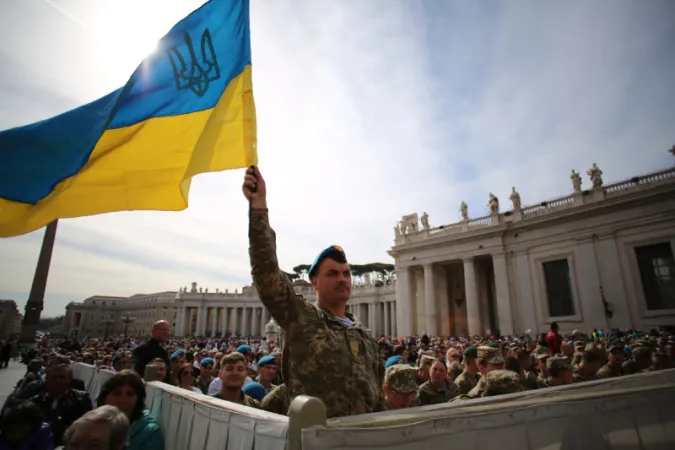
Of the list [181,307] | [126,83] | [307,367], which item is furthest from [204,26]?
[181,307]

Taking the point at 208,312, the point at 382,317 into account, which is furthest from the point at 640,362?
the point at 208,312

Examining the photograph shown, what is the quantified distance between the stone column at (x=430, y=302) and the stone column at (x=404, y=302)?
1.58m

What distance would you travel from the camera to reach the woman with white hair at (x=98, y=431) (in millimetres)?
2163

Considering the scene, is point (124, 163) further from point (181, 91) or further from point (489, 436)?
point (489, 436)

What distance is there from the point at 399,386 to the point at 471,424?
5.79ft

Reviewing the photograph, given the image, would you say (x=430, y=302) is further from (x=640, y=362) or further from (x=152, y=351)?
(x=152, y=351)

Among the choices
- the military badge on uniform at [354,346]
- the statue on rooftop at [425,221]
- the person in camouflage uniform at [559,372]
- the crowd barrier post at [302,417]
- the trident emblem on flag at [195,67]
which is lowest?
the person in camouflage uniform at [559,372]

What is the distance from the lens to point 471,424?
5.21ft

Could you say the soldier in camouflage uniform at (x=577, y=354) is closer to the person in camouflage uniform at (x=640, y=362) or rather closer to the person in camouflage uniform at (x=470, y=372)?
the person in camouflage uniform at (x=640, y=362)

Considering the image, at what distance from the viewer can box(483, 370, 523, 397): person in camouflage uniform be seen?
350cm

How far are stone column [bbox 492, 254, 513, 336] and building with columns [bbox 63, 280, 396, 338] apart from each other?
93.7 feet

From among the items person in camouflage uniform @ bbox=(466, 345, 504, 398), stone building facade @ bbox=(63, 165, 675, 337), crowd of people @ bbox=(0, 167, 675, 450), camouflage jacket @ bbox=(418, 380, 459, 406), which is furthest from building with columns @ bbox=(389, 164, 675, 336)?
camouflage jacket @ bbox=(418, 380, 459, 406)

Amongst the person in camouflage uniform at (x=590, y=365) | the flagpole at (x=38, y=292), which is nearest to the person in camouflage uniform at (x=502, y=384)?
the person in camouflage uniform at (x=590, y=365)

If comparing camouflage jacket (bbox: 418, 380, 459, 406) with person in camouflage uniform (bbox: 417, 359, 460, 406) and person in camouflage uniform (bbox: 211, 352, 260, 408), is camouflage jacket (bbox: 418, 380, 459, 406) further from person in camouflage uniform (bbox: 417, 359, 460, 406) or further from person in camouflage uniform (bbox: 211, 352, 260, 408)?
person in camouflage uniform (bbox: 211, 352, 260, 408)
